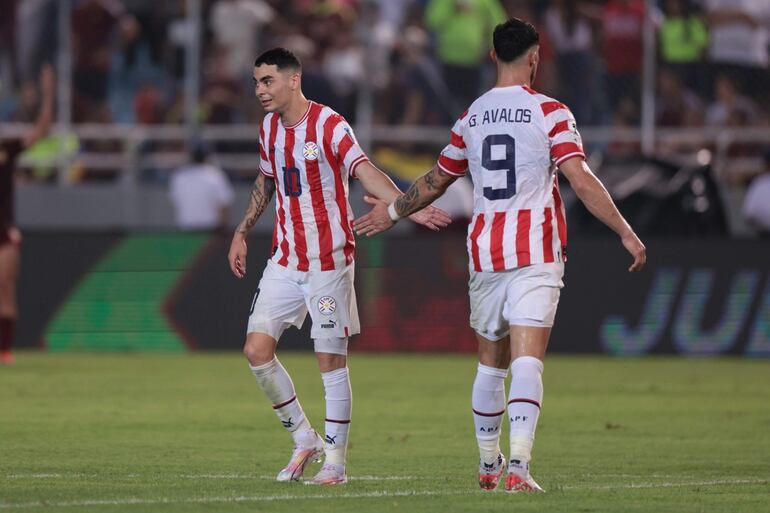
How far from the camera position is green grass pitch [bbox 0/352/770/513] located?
759 cm

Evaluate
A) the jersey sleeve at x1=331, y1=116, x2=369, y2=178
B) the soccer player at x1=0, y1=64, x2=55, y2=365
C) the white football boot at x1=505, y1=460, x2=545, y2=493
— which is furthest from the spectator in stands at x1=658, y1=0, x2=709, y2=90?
the white football boot at x1=505, y1=460, x2=545, y2=493

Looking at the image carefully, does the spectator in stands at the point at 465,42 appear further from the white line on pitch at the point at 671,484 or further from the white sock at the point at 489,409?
the white sock at the point at 489,409

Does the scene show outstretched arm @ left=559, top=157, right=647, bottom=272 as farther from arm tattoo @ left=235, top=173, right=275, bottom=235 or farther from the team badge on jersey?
arm tattoo @ left=235, top=173, right=275, bottom=235

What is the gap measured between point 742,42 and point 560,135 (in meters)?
11.7

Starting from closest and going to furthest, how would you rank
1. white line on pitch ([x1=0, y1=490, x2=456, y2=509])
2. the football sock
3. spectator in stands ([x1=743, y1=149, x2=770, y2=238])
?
1. white line on pitch ([x1=0, y1=490, x2=456, y2=509])
2. the football sock
3. spectator in stands ([x1=743, y1=149, x2=770, y2=238])

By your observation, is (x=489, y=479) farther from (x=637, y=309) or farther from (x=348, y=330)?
(x=637, y=309)

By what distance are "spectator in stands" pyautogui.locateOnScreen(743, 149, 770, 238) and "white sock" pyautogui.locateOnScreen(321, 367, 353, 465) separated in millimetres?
11395

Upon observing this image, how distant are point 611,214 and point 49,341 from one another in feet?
38.6

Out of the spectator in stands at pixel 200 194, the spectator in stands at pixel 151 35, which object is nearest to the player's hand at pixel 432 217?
the spectator in stands at pixel 200 194

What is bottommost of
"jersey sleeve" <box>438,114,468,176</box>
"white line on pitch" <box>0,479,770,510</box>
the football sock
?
the football sock

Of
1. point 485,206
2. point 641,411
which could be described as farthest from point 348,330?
point 641,411

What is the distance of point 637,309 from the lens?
18.0m

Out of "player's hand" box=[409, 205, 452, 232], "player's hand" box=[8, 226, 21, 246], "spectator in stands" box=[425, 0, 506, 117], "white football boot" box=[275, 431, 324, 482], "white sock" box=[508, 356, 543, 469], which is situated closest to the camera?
"white sock" box=[508, 356, 543, 469]

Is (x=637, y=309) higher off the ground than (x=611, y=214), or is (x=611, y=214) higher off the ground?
(x=611, y=214)
